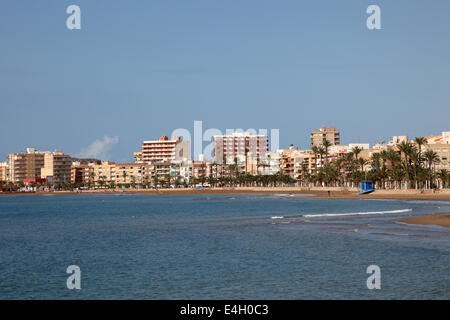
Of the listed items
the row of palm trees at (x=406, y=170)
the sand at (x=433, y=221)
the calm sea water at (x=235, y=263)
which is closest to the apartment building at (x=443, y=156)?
the row of palm trees at (x=406, y=170)

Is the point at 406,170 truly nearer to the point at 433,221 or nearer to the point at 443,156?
the point at 443,156

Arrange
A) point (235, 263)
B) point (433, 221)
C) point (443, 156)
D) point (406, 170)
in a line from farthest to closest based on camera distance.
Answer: point (443, 156)
point (406, 170)
point (433, 221)
point (235, 263)

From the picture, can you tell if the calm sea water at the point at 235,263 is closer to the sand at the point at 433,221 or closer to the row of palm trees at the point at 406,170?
the sand at the point at 433,221

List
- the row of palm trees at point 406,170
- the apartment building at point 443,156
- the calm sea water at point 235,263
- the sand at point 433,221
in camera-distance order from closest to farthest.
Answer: the calm sea water at point 235,263 < the sand at point 433,221 < the row of palm trees at point 406,170 < the apartment building at point 443,156

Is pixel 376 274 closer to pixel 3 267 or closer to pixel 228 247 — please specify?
pixel 228 247

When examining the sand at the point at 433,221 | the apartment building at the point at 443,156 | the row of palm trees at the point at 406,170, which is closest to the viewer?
the sand at the point at 433,221

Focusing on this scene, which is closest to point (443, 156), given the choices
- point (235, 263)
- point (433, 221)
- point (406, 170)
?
point (406, 170)

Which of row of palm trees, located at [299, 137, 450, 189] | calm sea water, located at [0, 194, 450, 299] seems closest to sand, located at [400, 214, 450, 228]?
calm sea water, located at [0, 194, 450, 299]

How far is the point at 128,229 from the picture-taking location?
62500 mm

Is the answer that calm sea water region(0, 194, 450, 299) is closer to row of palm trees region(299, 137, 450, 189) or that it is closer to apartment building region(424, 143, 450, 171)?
row of palm trees region(299, 137, 450, 189)

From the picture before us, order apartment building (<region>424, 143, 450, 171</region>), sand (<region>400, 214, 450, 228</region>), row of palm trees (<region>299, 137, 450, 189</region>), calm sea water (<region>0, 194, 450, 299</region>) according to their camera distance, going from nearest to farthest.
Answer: calm sea water (<region>0, 194, 450, 299</region>), sand (<region>400, 214, 450, 228</region>), row of palm trees (<region>299, 137, 450, 189</region>), apartment building (<region>424, 143, 450, 171</region>)

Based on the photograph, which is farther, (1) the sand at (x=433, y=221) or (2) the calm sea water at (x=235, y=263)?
(1) the sand at (x=433, y=221)
